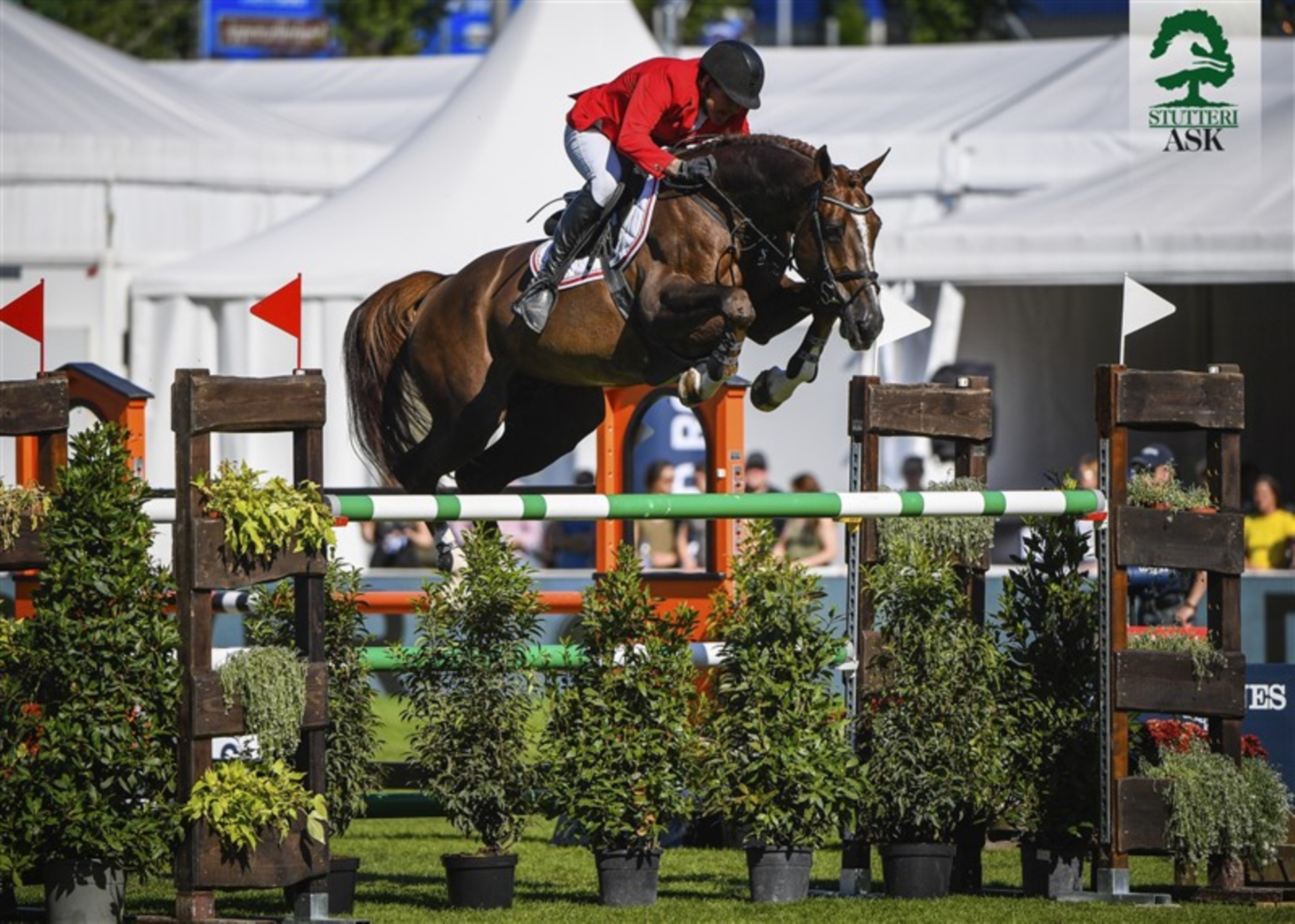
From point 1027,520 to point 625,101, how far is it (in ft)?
6.16

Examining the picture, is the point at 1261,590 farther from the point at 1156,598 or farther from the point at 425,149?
the point at 425,149

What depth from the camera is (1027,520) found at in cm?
670

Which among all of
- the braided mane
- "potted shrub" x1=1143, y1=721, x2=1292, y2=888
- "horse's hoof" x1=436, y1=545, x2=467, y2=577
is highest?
the braided mane

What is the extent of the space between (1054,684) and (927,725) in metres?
0.48

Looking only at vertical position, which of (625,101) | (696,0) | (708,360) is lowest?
(708,360)

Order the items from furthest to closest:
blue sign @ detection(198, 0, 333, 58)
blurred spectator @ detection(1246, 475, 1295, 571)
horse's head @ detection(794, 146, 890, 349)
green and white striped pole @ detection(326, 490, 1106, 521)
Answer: blue sign @ detection(198, 0, 333, 58)
blurred spectator @ detection(1246, 475, 1295, 571)
horse's head @ detection(794, 146, 890, 349)
green and white striped pole @ detection(326, 490, 1106, 521)

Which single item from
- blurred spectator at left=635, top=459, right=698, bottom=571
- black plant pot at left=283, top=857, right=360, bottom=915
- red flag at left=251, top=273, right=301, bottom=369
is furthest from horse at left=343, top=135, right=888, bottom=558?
blurred spectator at left=635, top=459, right=698, bottom=571

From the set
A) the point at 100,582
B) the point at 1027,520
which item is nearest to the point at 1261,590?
the point at 1027,520

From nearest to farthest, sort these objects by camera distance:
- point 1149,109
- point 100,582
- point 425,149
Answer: point 100,582, point 1149,109, point 425,149

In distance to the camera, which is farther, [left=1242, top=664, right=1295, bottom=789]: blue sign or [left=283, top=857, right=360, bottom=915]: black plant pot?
[left=1242, top=664, right=1295, bottom=789]: blue sign

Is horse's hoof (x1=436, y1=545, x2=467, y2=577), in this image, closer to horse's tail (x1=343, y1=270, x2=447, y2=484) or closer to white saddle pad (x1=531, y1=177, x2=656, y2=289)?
horse's tail (x1=343, y1=270, x2=447, y2=484)

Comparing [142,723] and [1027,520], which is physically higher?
[1027,520]

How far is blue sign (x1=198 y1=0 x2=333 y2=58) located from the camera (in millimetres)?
33312

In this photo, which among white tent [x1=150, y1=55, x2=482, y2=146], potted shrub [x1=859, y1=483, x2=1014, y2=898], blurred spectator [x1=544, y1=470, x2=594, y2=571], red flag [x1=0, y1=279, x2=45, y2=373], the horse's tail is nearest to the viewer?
potted shrub [x1=859, y1=483, x2=1014, y2=898]
